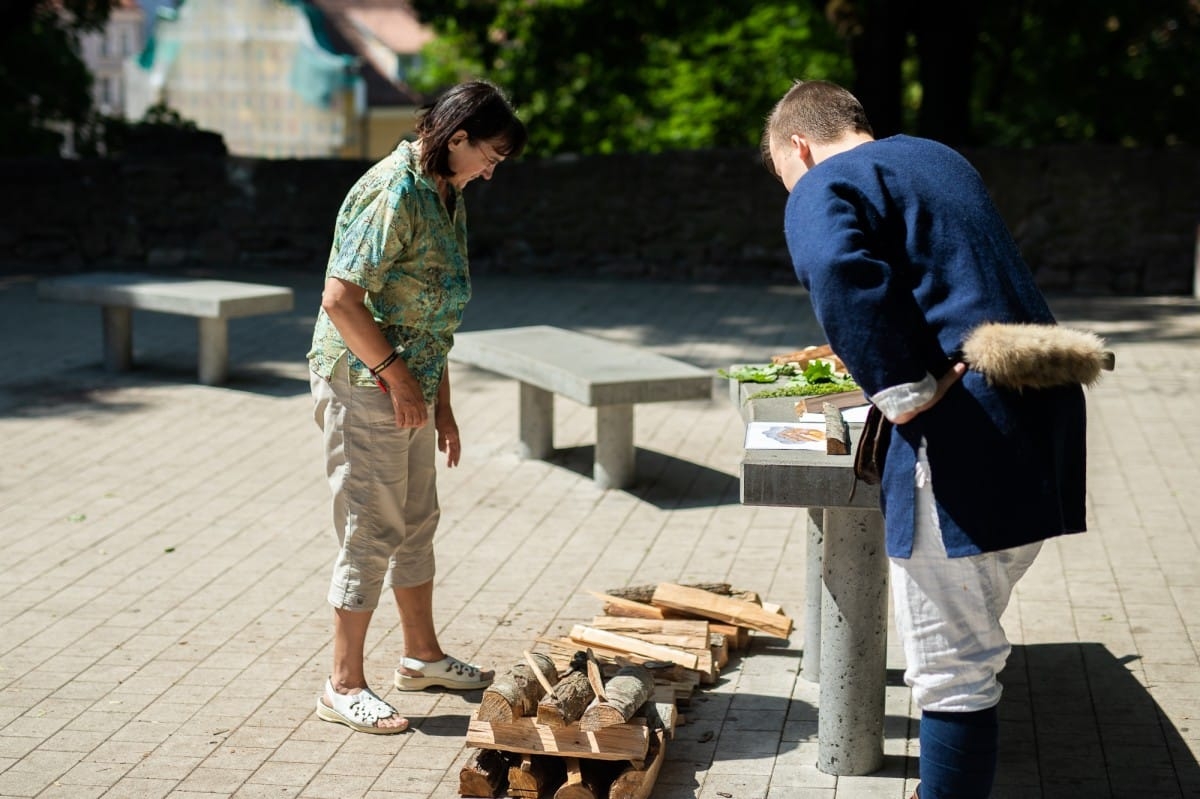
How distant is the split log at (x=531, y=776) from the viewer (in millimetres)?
3756

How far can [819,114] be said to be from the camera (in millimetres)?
3260

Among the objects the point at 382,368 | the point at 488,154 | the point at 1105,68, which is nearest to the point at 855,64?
the point at 1105,68

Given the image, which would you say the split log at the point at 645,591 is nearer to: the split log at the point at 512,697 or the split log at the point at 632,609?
the split log at the point at 632,609

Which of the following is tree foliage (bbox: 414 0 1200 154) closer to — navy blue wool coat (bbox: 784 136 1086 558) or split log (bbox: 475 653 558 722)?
split log (bbox: 475 653 558 722)

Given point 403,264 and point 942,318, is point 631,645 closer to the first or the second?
point 403,264

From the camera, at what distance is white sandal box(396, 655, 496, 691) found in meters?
4.49

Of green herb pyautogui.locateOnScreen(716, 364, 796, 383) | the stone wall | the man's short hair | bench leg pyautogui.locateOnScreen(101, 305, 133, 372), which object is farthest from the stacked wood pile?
the stone wall

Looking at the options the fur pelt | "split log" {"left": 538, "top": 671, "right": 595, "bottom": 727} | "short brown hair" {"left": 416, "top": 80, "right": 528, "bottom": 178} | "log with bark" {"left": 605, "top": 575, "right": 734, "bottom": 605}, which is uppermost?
"short brown hair" {"left": 416, "top": 80, "right": 528, "bottom": 178}

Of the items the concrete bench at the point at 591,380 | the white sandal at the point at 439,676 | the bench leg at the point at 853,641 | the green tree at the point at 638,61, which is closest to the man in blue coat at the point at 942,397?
the bench leg at the point at 853,641

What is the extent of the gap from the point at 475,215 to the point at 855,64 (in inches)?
157

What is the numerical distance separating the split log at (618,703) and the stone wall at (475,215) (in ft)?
34.4

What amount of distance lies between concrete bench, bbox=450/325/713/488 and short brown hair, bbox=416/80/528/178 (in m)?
2.63

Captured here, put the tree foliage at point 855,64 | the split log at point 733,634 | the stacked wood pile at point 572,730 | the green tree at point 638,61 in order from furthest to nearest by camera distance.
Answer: the green tree at point 638,61 → the tree foliage at point 855,64 → the split log at point 733,634 → the stacked wood pile at point 572,730

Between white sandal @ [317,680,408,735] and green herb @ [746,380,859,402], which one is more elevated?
green herb @ [746,380,859,402]
